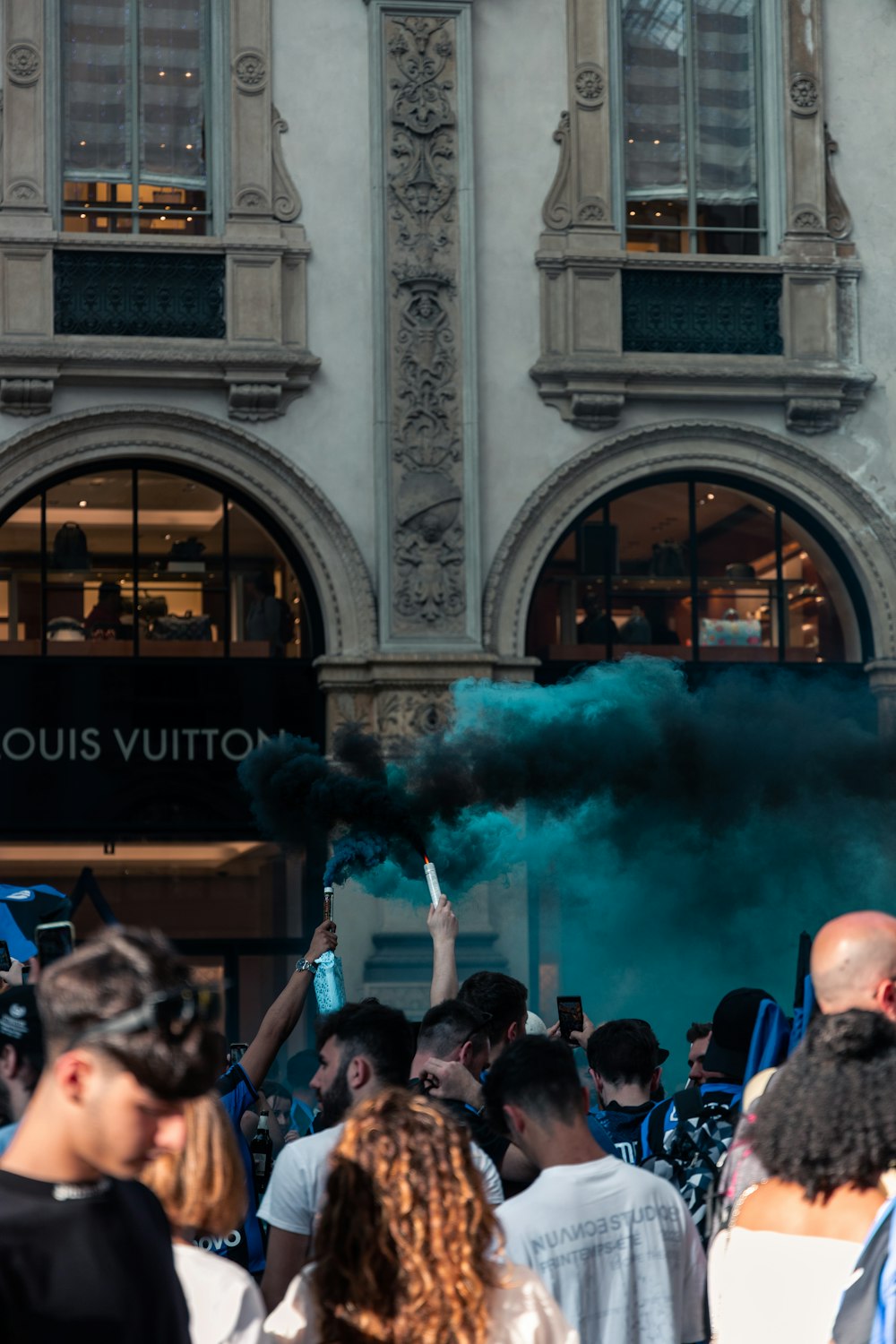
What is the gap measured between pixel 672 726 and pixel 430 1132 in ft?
38.0

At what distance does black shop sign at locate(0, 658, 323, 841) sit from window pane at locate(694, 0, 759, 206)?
6165mm

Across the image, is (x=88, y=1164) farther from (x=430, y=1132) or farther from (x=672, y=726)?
(x=672, y=726)

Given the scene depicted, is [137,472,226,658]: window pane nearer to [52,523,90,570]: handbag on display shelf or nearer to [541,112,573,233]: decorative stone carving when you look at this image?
[52,523,90,570]: handbag on display shelf

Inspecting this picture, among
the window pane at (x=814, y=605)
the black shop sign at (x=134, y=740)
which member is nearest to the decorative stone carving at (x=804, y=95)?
the window pane at (x=814, y=605)

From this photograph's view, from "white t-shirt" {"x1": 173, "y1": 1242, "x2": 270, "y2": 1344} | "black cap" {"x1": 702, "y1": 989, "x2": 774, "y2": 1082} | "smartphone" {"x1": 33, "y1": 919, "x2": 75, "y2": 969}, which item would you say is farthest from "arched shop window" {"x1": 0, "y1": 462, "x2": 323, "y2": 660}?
"white t-shirt" {"x1": 173, "y1": 1242, "x2": 270, "y2": 1344}

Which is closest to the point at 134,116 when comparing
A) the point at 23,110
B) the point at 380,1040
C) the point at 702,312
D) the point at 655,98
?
the point at 23,110

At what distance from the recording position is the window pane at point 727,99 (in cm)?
1752

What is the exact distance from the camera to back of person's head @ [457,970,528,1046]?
21.9 ft

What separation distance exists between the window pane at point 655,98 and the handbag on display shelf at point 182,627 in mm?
5505

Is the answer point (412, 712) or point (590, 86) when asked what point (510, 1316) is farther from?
point (590, 86)

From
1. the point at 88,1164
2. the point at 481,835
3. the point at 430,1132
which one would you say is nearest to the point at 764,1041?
the point at 430,1132

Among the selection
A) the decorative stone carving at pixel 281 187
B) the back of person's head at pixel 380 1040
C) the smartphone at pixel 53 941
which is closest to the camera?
the back of person's head at pixel 380 1040

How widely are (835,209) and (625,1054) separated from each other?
12.0 metres

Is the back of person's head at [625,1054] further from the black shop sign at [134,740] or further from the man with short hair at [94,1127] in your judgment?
the black shop sign at [134,740]
